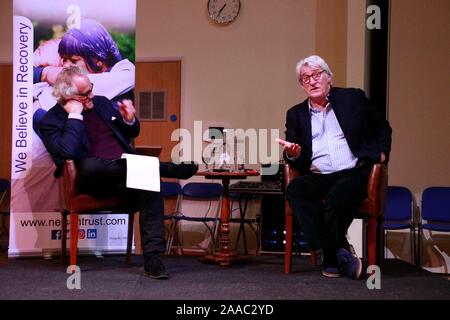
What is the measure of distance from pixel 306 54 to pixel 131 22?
101 inches

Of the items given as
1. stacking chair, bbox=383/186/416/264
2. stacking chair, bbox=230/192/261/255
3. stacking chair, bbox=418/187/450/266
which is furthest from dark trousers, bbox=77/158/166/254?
stacking chair, bbox=418/187/450/266

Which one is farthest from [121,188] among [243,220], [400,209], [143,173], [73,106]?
[400,209]

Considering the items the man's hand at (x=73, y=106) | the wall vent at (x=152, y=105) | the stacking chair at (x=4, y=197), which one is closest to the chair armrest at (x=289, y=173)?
the man's hand at (x=73, y=106)

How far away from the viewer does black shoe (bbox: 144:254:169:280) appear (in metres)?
2.85

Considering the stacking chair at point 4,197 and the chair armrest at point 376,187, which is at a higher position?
the chair armrest at point 376,187

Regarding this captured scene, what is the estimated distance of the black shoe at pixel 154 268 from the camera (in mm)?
2854

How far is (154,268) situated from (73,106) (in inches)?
49.2

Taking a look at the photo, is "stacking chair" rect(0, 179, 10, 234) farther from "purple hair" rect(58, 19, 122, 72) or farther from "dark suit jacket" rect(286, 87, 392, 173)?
"dark suit jacket" rect(286, 87, 392, 173)

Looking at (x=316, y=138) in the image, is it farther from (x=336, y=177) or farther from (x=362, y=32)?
(x=362, y=32)

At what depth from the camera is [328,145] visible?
313cm

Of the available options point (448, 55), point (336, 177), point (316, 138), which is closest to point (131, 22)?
point (316, 138)

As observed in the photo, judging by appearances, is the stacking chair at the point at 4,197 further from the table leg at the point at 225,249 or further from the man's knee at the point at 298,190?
the man's knee at the point at 298,190

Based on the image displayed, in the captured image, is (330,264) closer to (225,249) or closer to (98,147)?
(225,249)

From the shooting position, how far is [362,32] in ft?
14.5
